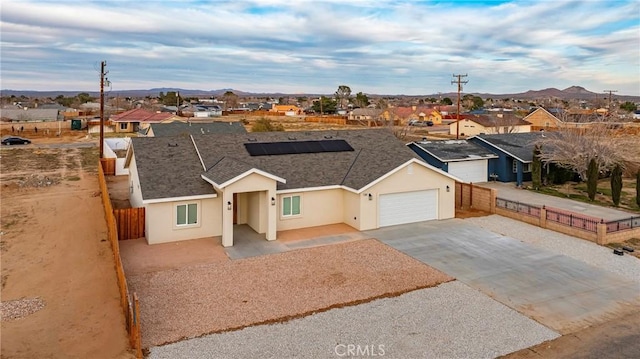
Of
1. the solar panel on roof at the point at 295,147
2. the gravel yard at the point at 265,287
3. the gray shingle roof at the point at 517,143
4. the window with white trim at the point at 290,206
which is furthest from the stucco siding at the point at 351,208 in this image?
the gray shingle roof at the point at 517,143

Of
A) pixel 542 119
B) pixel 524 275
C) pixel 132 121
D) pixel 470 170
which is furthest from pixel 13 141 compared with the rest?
pixel 542 119

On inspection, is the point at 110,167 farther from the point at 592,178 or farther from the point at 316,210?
the point at 592,178

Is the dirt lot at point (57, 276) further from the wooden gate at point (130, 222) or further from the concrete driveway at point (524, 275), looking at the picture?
the concrete driveway at point (524, 275)

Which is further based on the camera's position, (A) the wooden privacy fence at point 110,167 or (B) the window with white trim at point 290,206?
(A) the wooden privacy fence at point 110,167

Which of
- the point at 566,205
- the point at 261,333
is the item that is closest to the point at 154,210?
the point at 261,333

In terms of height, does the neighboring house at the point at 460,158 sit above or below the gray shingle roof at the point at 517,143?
below

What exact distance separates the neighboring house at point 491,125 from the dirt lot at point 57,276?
5043 centimetres

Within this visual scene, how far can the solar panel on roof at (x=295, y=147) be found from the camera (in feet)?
80.8

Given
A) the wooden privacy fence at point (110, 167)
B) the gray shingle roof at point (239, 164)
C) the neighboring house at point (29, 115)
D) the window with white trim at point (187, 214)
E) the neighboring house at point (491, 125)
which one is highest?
the neighboring house at point (29, 115)

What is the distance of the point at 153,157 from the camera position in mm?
22094

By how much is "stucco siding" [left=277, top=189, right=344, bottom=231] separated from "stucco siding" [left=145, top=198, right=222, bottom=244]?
2908 millimetres

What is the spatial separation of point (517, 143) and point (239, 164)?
24.4 metres

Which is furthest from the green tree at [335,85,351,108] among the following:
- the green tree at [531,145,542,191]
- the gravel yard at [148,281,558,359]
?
the gravel yard at [148,281,558,359]

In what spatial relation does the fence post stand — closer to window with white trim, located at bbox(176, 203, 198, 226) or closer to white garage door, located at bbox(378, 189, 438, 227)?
white garage door, located at bbox(378, 189, 438, 227)
